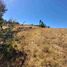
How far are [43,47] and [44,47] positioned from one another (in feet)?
0.40

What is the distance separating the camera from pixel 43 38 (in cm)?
2506

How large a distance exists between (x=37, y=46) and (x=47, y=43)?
3.68 ft

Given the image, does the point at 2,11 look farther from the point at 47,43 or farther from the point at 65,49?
the point at 65,49

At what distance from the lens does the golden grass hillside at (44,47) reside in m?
19.6

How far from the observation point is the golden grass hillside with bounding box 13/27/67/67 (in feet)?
64.3

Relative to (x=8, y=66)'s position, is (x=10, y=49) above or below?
above

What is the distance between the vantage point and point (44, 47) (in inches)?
877

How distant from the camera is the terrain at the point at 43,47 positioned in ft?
64.4

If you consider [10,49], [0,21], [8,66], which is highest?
[0,21]

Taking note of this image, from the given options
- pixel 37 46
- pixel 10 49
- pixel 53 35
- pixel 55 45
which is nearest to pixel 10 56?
pixel 10 49

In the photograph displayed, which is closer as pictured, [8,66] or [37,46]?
[8,66]

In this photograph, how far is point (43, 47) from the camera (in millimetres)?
22344

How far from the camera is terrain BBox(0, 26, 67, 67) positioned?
19.6 meters

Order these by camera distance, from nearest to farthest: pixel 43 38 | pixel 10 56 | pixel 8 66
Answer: pixel 8 66 < pixel 10 56 < pixel 43 38
